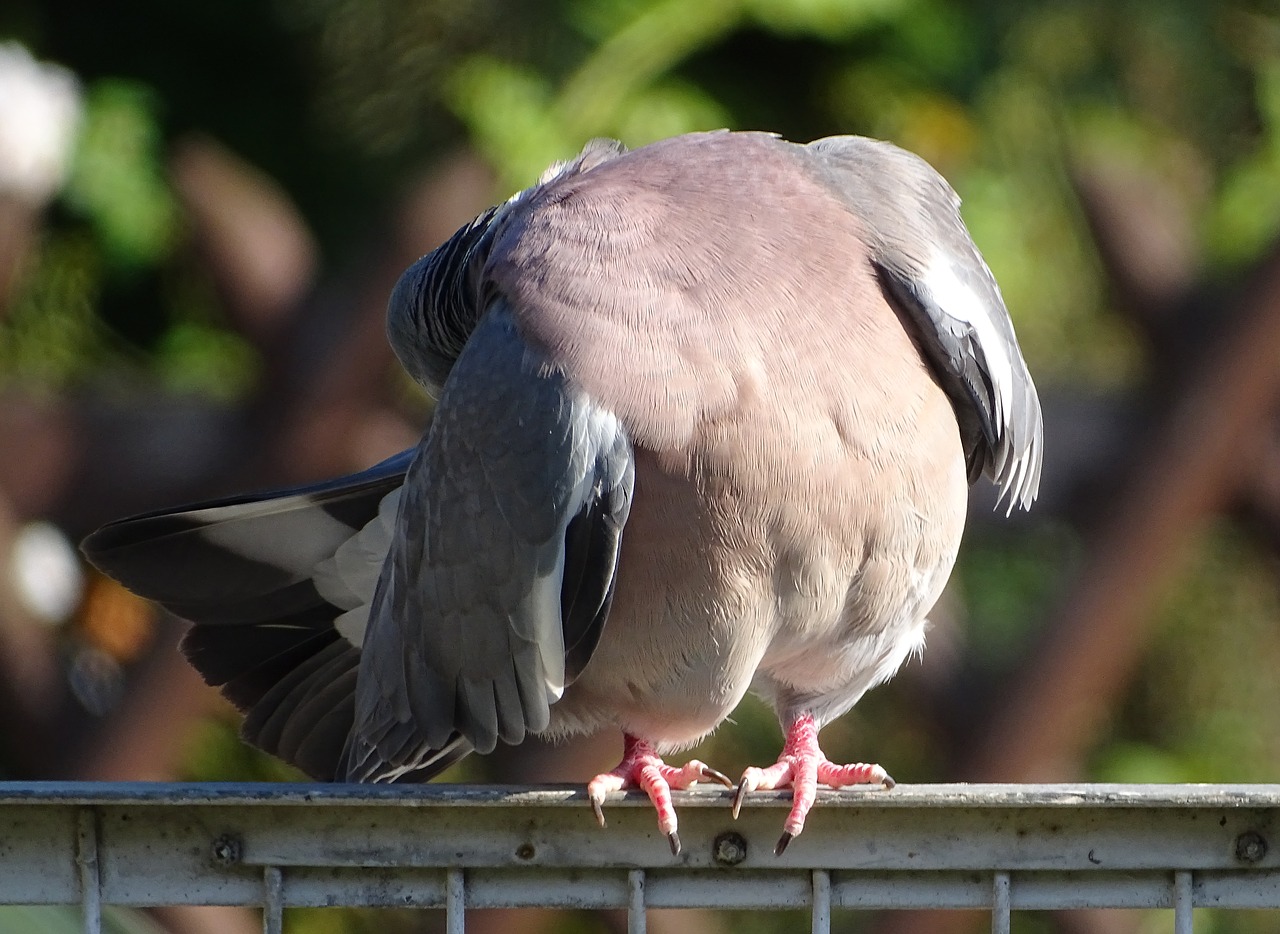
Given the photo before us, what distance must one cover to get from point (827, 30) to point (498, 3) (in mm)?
877

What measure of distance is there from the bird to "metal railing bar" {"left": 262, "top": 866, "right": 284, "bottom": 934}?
1.26 feet

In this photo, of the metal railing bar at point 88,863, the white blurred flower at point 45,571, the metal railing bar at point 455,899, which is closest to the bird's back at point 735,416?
the metal railing bar at point 455,899

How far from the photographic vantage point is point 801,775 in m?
1.68

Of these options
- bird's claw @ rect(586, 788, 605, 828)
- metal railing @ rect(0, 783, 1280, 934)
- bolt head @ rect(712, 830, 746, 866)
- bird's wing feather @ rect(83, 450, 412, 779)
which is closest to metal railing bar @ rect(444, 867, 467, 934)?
metal railing @ rect(0, 783, 1280, 934)

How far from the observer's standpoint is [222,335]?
170 inches

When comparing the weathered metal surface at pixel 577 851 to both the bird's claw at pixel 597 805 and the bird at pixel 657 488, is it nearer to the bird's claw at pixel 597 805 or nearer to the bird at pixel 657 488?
the bird's claw at pixel 597 805

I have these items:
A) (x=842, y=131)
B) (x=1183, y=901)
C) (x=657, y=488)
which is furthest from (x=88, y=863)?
(x=842, y=131)

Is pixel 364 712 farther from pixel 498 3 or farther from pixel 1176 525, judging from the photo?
pixel 498 3

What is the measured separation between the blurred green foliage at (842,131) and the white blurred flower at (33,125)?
17 cm

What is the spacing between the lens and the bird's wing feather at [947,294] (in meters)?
1.95

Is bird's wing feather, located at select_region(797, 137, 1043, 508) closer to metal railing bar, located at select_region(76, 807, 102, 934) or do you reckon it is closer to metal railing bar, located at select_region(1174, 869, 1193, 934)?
metal railing bar, located at select_region(1174, 869, 1193, 934)

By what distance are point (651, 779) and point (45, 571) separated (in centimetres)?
212

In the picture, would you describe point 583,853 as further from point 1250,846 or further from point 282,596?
point 282,596

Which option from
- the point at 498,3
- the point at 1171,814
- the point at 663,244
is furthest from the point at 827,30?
the point at 1171,814
